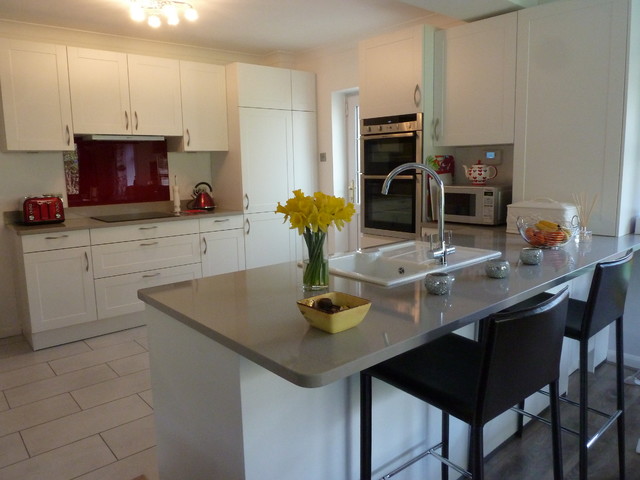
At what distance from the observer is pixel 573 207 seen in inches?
105

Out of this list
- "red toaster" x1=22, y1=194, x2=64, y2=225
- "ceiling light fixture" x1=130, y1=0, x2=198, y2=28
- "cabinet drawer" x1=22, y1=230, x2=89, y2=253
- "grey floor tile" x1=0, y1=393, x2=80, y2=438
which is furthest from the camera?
"red toaster" x1=22, y1=194, x2=64, y2=225

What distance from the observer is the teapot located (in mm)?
3256

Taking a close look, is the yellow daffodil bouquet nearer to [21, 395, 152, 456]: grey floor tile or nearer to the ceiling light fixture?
[21, 395, 152, 456]: grey floor tile

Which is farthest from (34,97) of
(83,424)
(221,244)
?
(83,424)

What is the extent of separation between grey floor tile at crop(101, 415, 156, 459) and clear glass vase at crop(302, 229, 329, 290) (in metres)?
1.29

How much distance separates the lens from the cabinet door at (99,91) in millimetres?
3662

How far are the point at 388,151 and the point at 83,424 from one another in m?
2.55

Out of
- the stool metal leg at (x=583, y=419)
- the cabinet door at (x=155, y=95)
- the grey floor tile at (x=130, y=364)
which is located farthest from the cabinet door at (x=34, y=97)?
the stool metal leg at (x=583, y=419)

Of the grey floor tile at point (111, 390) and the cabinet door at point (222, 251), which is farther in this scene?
the cabinet door at point (222, 251)

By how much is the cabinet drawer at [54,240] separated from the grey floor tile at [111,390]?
1107mm

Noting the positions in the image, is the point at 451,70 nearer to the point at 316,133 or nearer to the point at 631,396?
the point at 316,133

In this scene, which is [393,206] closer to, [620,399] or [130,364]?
[620,399]

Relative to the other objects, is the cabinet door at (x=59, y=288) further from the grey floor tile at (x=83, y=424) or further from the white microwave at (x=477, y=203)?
the white microwave at (x=477, y=203)

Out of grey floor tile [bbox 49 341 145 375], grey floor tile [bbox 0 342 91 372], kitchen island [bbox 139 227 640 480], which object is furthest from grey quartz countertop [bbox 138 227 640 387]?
grey floor tile [bbox 0 342 91 372]
